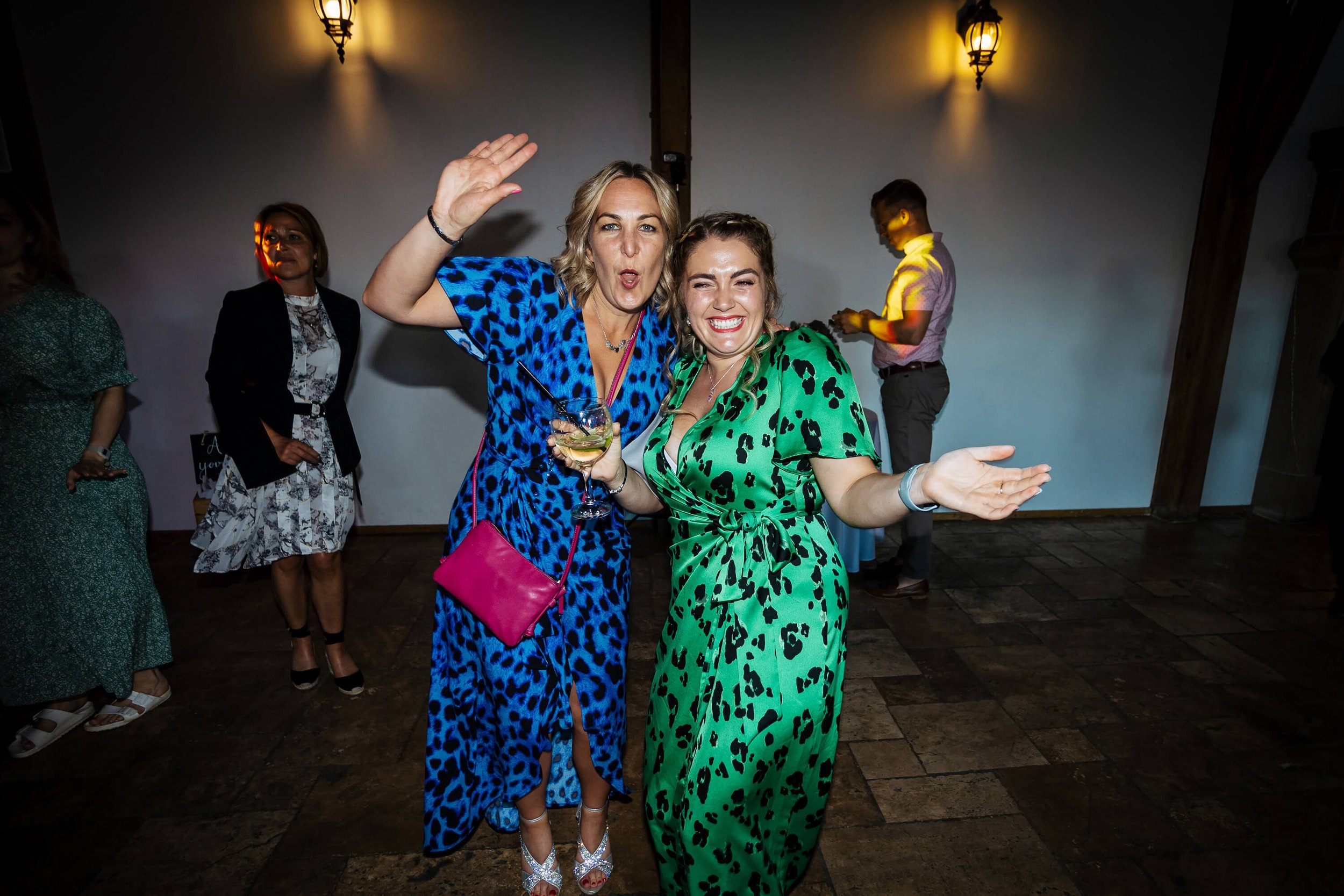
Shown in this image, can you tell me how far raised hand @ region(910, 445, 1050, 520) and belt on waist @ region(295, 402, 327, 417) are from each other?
2358 mm

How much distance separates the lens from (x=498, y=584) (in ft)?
5.80

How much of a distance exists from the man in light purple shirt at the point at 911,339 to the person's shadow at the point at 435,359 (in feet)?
6.73

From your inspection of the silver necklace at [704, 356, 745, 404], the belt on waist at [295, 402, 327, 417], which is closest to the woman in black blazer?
the belt on waist at [295, 402, 327, 417]

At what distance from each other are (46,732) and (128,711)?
0.81 ft

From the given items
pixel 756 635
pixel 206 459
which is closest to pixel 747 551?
pixel 756 635

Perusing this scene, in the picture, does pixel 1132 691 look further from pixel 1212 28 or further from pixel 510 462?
pixel 1212 28

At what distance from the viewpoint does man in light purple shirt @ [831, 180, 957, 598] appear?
11.5 ft

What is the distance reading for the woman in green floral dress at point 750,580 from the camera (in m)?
1.49

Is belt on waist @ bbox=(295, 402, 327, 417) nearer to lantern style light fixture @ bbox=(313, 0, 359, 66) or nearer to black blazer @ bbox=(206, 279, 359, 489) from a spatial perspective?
black blazer @ bbox=(206, 279, 359, 489)

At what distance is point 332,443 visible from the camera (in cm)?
283

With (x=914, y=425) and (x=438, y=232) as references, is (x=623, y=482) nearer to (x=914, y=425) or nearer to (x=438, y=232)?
(x=438, y=232)

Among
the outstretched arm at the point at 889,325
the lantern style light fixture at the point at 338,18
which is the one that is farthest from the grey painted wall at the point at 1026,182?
the lantern style light fixture at the point at 338,18

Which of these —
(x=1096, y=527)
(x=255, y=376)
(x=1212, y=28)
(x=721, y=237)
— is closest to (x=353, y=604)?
(x=255, y=376)

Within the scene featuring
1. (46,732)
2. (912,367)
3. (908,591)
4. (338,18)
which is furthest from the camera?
(338,18)
